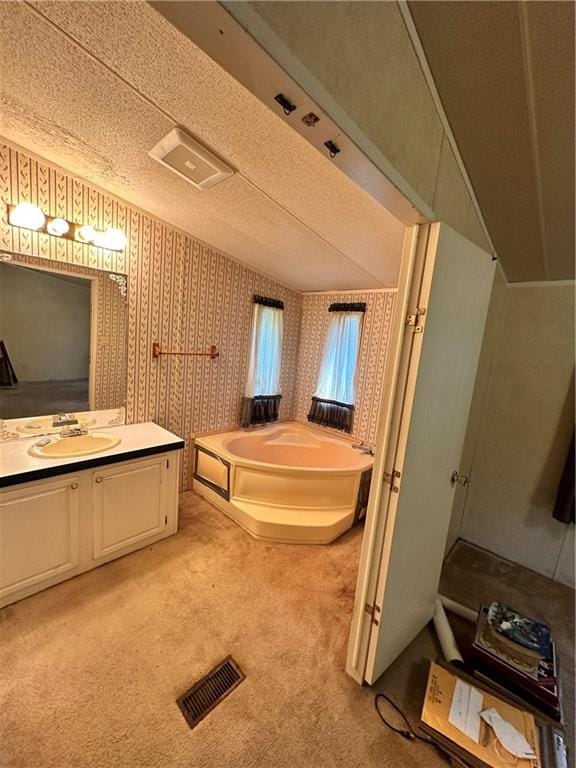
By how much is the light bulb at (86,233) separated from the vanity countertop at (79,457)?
4.51 feet

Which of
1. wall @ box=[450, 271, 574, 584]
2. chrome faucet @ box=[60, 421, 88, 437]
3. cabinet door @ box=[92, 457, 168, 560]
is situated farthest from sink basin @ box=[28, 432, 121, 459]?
wall @ box=[450, 271, 574, 584]

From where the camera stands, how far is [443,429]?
1.45 metres

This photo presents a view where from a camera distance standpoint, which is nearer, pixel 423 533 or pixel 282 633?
pixel 423 533

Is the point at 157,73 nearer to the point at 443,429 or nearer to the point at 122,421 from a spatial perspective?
the point at 443,429

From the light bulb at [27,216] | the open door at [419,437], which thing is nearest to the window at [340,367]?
the open door at [419,437]

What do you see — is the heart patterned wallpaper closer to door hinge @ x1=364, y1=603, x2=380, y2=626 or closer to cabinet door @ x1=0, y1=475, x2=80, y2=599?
cabinet door @ x1=0, y1=475, x2=80, y2=599

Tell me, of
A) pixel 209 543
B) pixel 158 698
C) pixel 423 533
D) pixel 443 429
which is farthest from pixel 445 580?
pixel 158 698

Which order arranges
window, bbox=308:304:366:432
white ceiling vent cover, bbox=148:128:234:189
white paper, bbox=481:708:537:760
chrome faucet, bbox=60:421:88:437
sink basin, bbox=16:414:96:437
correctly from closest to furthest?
1. white paper, bbox=481:708:537:760
2. white ceiling vent cover, bbox=148:128:234:189
3. sink basin, bbox=16:414:96:437
4. chrome faucet, bbox=60:421:88:437
5. window, bbox=308:304:366:432

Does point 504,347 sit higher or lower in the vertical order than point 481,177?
lower

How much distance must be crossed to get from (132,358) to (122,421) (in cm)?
52

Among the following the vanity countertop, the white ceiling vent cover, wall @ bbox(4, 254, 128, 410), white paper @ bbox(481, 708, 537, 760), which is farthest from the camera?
wall @ bbox(4, 254, 128, 410)

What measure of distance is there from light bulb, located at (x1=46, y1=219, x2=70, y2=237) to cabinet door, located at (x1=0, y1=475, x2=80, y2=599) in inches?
61.4

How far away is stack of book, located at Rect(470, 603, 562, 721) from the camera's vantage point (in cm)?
134

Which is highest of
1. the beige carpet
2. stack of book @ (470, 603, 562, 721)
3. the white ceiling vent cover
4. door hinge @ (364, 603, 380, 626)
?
the white ceiling vent cover
